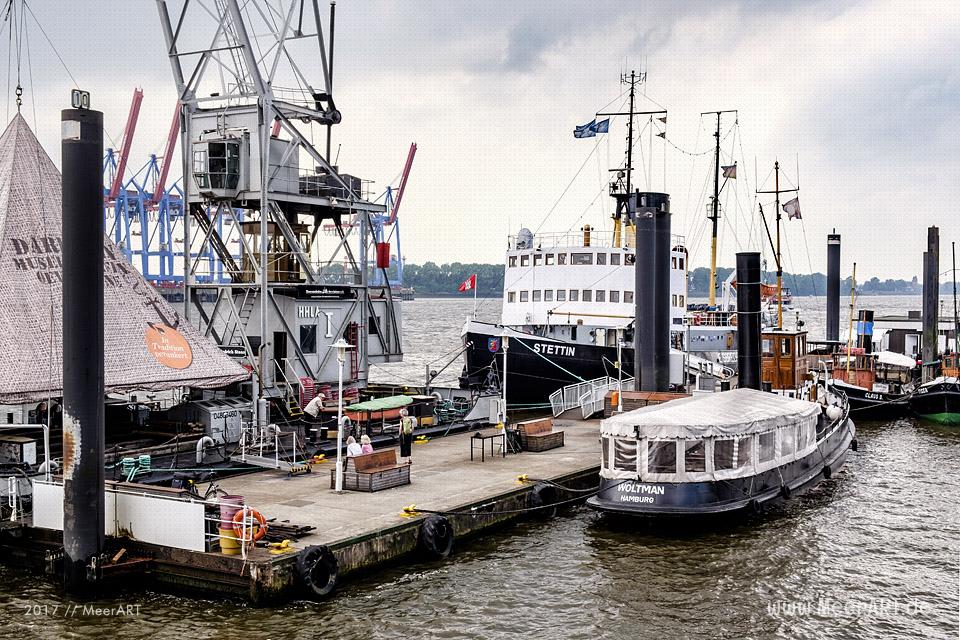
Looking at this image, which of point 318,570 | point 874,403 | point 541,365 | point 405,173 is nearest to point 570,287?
point 541,365

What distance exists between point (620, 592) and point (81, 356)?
10963 millimetres

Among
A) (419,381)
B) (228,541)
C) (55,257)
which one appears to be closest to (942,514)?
(228,541)

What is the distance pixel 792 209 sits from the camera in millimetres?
59531

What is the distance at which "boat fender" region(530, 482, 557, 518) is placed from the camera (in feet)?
77.7

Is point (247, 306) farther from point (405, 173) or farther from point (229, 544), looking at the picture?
point (405, 173)

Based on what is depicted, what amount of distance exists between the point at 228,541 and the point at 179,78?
1897 centimetres

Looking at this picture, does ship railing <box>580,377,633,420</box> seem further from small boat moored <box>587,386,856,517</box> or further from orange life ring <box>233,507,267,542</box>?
orange life ring <box>233,507,267,542</box>

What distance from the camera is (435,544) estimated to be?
20.0m

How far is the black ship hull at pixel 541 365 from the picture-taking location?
46.8 metres

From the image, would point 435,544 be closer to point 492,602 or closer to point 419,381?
point 492,602

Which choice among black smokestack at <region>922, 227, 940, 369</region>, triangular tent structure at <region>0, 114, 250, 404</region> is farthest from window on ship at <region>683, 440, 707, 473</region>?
black smokestack at <region>922, 227, 940, 369</region>

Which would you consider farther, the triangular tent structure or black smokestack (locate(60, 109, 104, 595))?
the triangular tent structure

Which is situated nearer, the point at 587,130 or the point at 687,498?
the point at 687,498

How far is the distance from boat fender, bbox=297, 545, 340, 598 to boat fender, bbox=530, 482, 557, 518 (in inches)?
279
